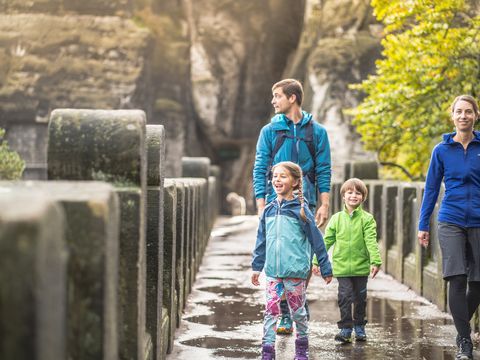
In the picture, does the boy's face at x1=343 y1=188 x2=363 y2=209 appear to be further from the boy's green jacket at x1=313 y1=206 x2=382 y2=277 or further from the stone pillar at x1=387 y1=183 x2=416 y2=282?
the stone pillar at x1=387 y1=183 x2=416 y2=282

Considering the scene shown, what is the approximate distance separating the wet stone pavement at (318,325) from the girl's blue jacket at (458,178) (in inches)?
34.8

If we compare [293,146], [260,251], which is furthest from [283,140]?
[260,251]

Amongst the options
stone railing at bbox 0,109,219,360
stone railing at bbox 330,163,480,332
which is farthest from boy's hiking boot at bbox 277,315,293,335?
stone railing at bbox 0,109,219,360

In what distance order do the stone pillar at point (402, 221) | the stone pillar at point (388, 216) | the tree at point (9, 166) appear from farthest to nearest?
1. the tree at point (9, 166)
2. the stone pillar at point (388, 216)
3. the stone pillar at point (402, 221)

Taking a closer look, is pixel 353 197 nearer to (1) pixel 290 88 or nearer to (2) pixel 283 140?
(2) pixel 283 140

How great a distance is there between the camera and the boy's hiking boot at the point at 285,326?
680cm

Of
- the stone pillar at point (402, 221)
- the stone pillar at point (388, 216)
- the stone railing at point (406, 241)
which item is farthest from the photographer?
the stone pillar at point (388, 216)

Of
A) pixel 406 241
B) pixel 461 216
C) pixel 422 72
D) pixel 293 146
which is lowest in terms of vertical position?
pixel 406 241

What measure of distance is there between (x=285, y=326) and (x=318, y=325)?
1.84ft

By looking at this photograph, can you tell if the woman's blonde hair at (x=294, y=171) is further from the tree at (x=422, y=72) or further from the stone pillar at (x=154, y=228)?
the tree at (x=422, y=72)

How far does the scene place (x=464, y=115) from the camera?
20.0 ft

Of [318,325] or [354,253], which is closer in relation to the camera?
[354,253]

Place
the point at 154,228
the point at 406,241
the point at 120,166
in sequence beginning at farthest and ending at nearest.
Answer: the point at 406,241, the point at 154,228, the point at 120,166

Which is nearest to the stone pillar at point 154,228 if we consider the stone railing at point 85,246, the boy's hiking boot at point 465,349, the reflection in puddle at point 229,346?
the stone railing at point 85,246
